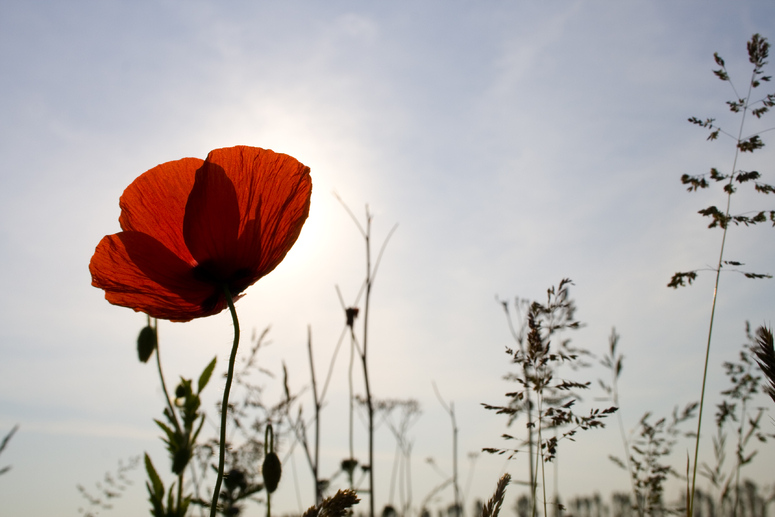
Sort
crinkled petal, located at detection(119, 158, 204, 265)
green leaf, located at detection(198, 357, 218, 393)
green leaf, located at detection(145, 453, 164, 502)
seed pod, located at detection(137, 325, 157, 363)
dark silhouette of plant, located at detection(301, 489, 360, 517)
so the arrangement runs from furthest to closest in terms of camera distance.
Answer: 1. seed pod, located at detection(137, 325, 157, 363)
2. green leaf, located at detection(198, 357, 218, 393)
3. green leaf, located at detection(145, 453, 164, 502)
4. crinkled petal, located at detection(119, 158, 204, 265)
5. dark silhouette of plant, located at detection(301, 489, 360, 517)

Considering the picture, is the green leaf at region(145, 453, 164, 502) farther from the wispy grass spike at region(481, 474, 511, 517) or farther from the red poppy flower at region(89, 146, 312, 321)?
the wispy grass spike at region(481, 474, 511, 517)

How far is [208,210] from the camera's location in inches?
46.8

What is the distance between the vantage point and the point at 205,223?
120 cm

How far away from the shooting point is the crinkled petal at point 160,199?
1.17 metres

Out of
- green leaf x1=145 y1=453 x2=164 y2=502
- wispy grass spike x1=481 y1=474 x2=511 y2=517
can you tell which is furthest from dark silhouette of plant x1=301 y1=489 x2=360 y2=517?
green leaf x1=145 y1=453 x2=164 y2=502

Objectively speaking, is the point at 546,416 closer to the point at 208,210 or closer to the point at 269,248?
the point at 269,248

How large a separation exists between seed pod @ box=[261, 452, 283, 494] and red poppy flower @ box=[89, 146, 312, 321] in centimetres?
52

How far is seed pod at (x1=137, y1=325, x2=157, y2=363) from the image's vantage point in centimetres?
247

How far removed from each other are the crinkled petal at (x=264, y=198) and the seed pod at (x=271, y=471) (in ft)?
1.82

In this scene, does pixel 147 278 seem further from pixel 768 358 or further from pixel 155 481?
pixel 768 358

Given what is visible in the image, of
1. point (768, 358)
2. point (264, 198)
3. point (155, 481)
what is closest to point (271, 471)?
point (155, 481)

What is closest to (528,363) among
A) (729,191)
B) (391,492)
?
(729,191)

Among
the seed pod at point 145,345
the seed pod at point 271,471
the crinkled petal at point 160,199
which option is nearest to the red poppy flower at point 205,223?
the crinkled petal at point 160,199

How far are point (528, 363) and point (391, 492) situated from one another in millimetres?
2533
